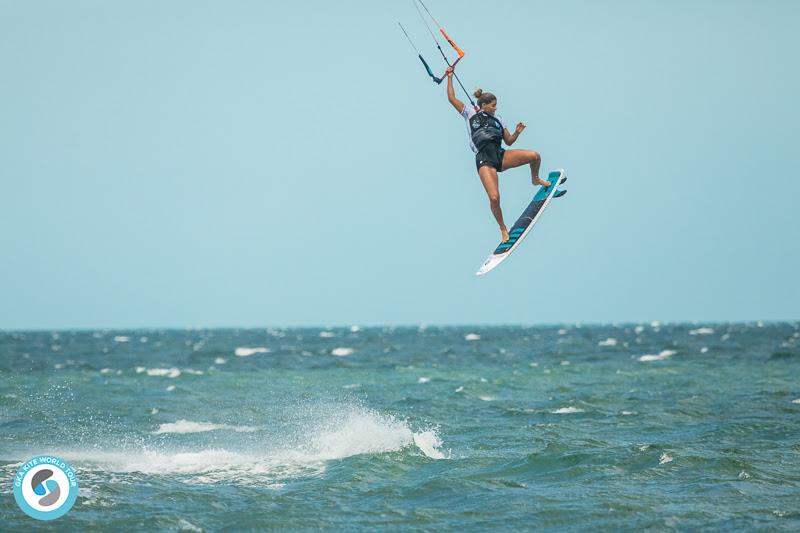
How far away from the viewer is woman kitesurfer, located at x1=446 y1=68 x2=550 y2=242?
49.6 feet

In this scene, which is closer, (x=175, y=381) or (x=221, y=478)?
(x=221, y=478)

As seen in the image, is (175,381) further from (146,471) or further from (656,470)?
(656,470)

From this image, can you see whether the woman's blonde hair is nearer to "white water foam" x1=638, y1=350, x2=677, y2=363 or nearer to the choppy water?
the choppy water

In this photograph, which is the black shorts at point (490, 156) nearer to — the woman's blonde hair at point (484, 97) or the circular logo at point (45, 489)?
the woman's blonde hair at point (484, 97)

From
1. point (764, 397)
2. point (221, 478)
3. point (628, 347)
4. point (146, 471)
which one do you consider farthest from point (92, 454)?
point (628, 347)

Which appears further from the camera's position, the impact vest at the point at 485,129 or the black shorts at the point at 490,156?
the black shorts at the point at 490,156

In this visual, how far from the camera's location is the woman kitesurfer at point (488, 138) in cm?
1512

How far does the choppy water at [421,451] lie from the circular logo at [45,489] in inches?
8.1

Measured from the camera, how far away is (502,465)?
17453mm

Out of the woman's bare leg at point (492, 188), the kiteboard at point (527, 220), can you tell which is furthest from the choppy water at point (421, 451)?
the woman's bare leg at point (492, 188)

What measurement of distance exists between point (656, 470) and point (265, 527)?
7292mm

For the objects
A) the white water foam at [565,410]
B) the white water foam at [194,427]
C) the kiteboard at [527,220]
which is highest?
the kiteboard at [527,220]

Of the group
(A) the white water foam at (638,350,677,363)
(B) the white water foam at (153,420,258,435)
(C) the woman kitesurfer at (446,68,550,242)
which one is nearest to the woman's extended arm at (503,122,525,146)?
(C) the woman kitesurfer at (446,68,550,242)

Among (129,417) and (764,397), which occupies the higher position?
(129,417)
